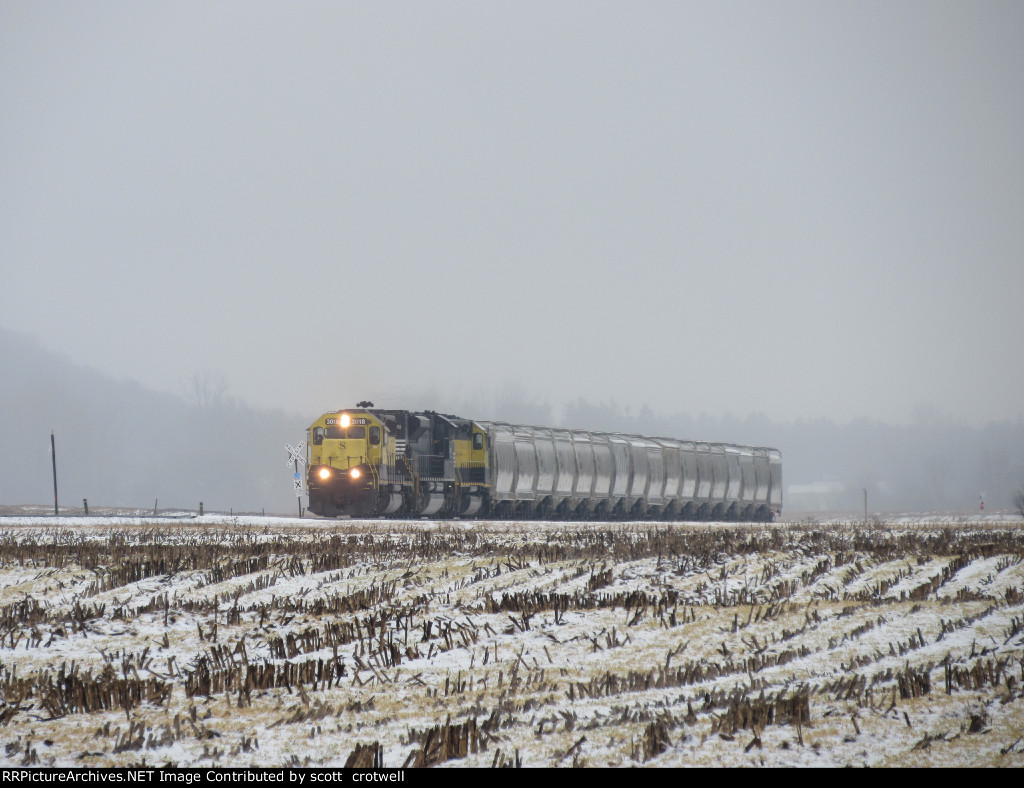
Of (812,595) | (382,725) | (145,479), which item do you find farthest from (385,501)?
(145,479)

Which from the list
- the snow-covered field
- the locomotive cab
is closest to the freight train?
the locomotive cab

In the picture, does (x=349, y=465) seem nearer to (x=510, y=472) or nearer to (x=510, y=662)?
(x=510, y=472)

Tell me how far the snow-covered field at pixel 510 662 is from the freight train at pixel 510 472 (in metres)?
20.8

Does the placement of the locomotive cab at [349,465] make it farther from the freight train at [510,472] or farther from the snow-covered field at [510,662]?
the snow-covered field at [510,662]

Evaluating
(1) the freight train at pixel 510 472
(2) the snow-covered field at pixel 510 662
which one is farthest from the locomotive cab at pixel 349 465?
(2) the snow-covered field at pixel 510 662

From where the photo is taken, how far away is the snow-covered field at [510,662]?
23.2ft

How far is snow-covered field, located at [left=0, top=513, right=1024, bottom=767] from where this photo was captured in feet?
23.2

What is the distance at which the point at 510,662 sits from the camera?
979cm

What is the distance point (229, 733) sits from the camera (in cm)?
751

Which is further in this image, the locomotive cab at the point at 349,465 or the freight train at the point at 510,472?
the freight train at the point at 510,472

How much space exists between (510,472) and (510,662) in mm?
35346

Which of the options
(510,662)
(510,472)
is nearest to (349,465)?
(510,472)

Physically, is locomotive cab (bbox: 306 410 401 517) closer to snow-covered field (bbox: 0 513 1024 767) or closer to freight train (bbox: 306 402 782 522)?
freight train (bbox: 306 402 782 522)

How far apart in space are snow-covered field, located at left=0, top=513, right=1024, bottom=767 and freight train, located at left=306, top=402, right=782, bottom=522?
68.2ft
